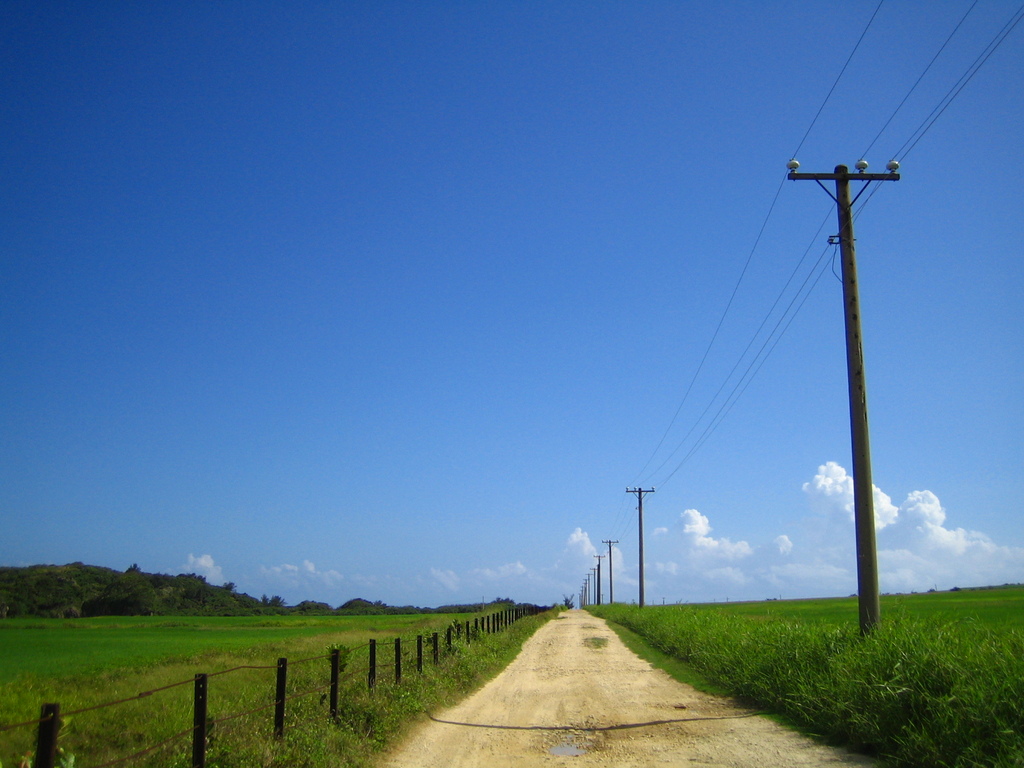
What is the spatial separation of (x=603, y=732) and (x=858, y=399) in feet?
23.9

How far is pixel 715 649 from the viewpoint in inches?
677

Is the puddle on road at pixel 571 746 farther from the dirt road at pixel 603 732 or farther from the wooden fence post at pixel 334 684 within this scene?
the wooden fence post at pixel 334 684

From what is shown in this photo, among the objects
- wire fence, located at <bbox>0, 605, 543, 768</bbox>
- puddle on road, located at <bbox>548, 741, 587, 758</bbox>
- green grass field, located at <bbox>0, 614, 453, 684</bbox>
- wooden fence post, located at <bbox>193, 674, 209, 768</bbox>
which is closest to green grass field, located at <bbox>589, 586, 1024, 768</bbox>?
puddle on road, located at <bbox>548, 741, 587, 758</bbox>

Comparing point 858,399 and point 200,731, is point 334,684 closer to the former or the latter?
point 200,731

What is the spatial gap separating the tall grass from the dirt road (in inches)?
21.7

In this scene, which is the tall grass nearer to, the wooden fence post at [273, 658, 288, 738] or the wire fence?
the wire fence

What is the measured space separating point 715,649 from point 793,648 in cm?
437

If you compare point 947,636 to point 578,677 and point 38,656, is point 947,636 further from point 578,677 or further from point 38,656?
point 38,656

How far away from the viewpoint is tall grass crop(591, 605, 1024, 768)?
→ 751 centimetres

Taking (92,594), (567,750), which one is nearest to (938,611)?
(567,750)

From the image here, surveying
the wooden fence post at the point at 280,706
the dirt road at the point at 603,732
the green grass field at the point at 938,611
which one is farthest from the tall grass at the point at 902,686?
the wooden fence post at the point at 280,706

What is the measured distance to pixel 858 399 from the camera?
1320 cm

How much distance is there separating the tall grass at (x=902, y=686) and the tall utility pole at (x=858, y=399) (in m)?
0.66

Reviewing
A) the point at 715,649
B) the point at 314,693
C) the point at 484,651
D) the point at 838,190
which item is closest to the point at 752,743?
the point at 314,693
